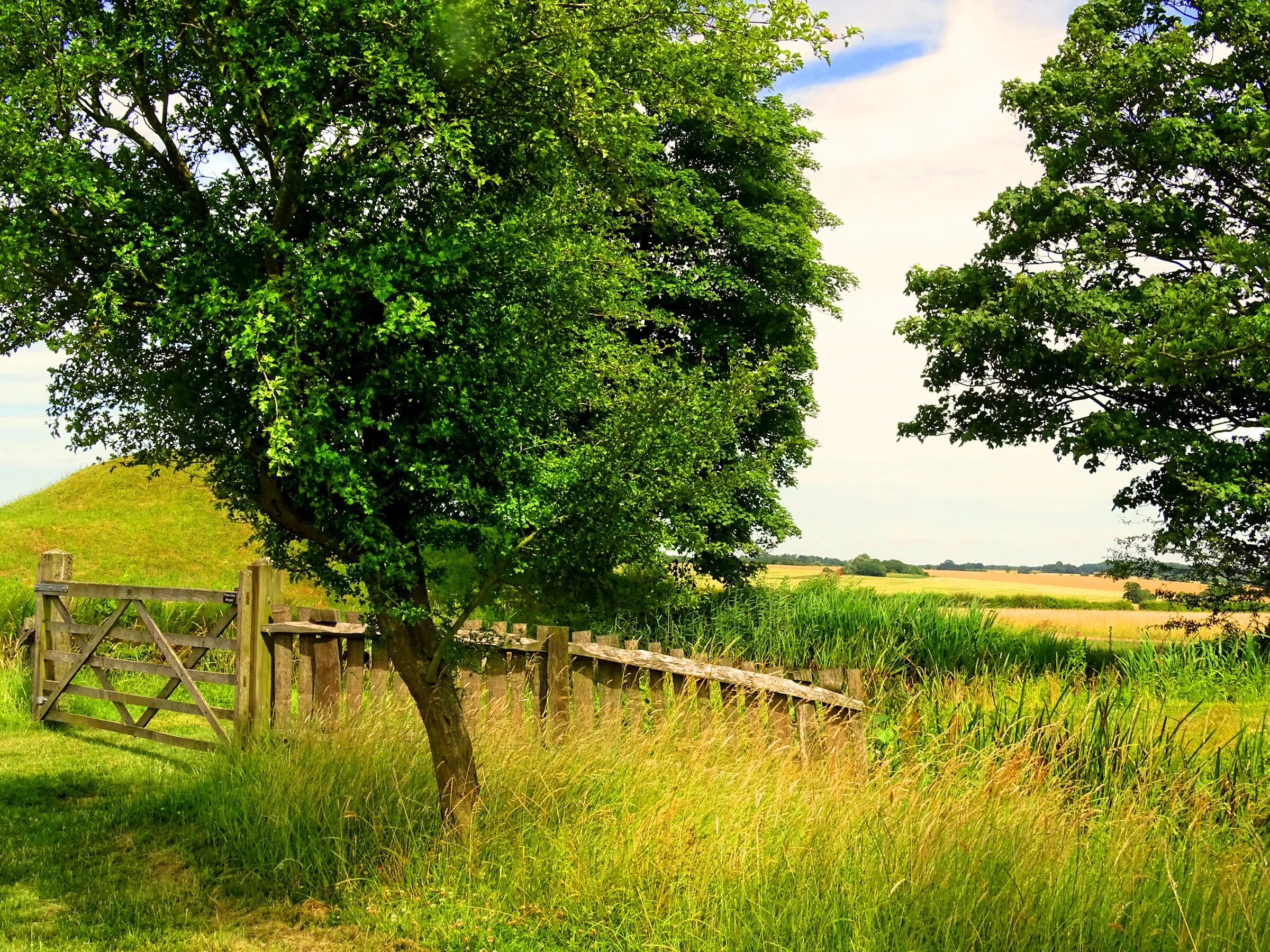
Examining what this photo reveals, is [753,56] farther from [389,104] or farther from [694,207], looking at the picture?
[694,207]

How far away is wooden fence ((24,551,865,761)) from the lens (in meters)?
9.14

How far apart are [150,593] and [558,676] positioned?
19.7 ft

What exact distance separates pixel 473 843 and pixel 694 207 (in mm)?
14545

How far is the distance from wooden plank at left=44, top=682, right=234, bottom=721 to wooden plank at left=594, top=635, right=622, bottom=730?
4672 mm

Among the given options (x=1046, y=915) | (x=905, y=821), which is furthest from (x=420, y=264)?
(x=1046, y=915)

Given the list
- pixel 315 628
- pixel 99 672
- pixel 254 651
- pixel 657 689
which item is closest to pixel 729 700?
pixel 657 689

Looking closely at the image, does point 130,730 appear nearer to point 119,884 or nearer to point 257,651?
point 257,651

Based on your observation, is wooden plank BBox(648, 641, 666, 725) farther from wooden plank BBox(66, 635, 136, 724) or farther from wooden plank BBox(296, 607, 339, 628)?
wooden plank BBox(66, 635, 136, 724)

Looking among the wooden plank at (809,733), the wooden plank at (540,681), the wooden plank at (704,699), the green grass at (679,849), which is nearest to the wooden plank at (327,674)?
the green grass at (679,849)

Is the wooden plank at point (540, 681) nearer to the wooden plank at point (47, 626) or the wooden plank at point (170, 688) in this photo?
the wooden plank at point (170, 688)

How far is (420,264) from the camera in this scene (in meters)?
6.29

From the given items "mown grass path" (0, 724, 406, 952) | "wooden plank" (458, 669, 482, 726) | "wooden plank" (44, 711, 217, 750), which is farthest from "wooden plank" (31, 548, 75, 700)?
"wooden plank" (458, 669, 482, 726)

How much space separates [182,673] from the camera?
11852 millimetres

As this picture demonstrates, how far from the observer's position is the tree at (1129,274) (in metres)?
19.4
